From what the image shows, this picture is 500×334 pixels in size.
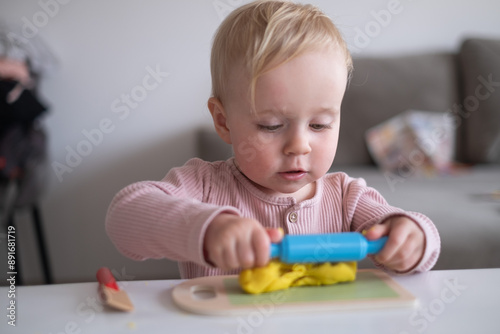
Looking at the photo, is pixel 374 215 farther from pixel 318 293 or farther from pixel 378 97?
pixel 378 97

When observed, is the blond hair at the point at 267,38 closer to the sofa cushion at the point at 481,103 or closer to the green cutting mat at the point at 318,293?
the green cutting mat at the point at 318,293

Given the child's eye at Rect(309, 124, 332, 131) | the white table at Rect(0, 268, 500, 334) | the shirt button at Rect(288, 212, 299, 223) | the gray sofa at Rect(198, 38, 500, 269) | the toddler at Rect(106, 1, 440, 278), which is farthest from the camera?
the gray sofa at Rect(198, 38, 500, 269)

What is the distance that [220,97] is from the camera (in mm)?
852

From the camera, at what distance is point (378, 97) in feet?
7.53

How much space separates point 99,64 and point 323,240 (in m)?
2.02

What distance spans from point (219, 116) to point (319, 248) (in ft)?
1.15

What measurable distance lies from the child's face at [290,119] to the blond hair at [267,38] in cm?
2

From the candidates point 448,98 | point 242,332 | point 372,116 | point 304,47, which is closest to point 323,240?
point 242,332

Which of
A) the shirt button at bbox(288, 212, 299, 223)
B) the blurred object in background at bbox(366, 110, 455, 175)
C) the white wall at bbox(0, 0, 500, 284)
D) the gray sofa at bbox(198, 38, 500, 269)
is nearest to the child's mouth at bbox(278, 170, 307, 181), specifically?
the shirt button at bbox(288, 212, 299, 223)

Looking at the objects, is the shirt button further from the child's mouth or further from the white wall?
the white wall

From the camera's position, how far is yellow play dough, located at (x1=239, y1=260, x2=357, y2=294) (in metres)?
0.61

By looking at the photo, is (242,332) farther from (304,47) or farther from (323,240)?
(304,47)

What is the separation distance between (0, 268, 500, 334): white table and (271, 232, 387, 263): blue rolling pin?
67mm

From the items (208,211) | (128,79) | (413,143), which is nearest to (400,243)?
(208,211)
